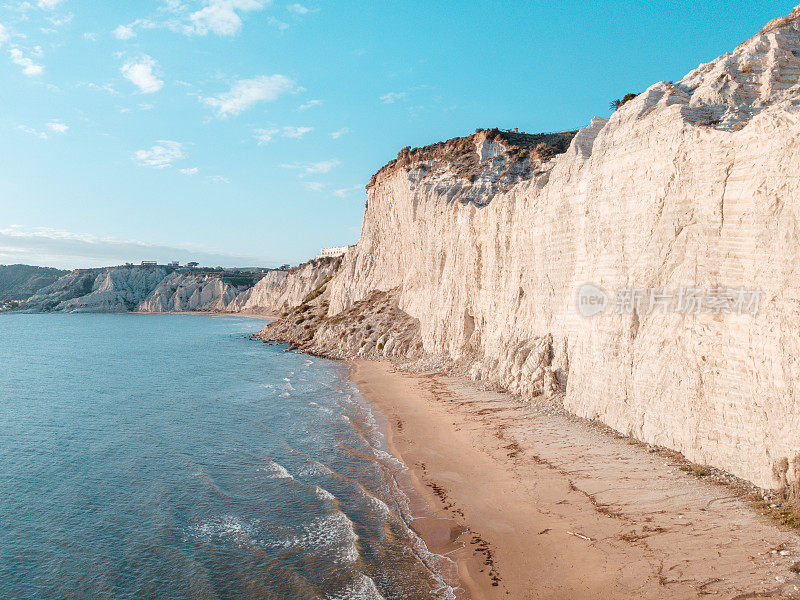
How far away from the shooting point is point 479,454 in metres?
16.3

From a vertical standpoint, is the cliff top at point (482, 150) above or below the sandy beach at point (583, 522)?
above

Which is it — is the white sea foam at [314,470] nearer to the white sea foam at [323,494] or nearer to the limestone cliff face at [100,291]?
the white sea foam at [323,494]

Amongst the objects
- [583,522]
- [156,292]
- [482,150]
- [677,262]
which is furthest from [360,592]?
[156,292]

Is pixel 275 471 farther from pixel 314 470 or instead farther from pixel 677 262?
pixel 677 262

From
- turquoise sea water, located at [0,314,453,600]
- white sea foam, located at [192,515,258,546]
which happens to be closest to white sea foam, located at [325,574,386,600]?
turquoise sea water, located at [0,314,453,600]

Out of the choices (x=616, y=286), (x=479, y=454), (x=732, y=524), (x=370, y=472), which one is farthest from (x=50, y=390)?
(x=732, y=524)

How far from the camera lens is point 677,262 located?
13805mm

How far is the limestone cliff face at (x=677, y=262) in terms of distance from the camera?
416 inches

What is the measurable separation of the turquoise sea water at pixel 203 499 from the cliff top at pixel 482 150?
27.7 metres

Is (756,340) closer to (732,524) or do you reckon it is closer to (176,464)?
(732,524)

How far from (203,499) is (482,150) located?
42806 millimetres

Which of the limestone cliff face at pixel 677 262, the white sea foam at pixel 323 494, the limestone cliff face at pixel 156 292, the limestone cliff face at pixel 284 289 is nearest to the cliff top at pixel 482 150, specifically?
the limestone cliff face at pixel 677 262

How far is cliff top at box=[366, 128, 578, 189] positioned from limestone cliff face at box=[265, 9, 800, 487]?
19183 mm

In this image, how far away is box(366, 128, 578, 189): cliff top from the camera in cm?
4384
